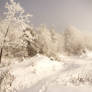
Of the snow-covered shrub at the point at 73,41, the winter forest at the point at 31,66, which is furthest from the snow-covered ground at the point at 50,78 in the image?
the snow-covered shrub at the point at 73,41

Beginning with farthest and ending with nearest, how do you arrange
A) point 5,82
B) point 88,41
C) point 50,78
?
point 88,41, point 50,78, point 5,82

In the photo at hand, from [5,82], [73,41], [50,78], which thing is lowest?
[5,82]

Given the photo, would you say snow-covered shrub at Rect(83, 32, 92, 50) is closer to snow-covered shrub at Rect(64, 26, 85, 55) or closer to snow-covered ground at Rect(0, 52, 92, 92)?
snow-covered shrub at Rect(64, 26, 85, 55)

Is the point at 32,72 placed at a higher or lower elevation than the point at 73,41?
lower

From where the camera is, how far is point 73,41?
38156 millimetres

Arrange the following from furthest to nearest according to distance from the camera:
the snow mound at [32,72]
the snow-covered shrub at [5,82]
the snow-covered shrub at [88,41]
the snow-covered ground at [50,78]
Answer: the snow-covered shrub at [88,41]
the snow mound at [32,72]
the snow-covered shrub at [5,82]
the snow-covered ground at [50,78]

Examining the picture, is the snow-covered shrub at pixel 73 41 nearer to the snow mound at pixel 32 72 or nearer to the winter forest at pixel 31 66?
the winter forest at pixel 31 66

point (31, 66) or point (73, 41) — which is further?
point (73, 41)

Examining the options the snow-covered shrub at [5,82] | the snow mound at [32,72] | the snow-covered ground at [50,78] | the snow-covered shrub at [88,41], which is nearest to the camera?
the snow-covered ground at [50,78]

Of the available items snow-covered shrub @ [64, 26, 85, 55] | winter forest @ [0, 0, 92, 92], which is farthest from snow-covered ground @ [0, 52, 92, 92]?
snow-covered shrub @ [64, 26, 85, 55]

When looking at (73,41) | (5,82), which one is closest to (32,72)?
(5,82)

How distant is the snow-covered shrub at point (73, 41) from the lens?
3625 cm

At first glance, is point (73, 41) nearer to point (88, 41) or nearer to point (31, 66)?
point (88, 41)

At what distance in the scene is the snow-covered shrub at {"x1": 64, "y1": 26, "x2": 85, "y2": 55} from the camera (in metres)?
36.2
